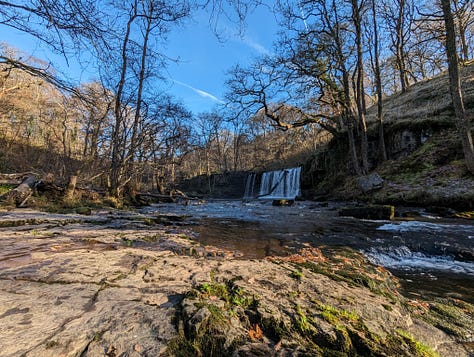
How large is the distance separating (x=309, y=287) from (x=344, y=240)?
3451 mm

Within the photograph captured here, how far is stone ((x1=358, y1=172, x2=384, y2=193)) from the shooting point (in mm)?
11954

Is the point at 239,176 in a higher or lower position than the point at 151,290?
higher

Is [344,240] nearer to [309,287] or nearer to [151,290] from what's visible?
[309,287]

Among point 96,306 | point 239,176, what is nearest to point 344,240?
point 96,306

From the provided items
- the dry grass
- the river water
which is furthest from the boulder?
the dry grass

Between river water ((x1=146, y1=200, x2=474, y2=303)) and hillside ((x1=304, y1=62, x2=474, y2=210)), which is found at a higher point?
hillside ((x1=304, y1=62, x2=474, y2=210))

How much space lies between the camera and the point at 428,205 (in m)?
8.98

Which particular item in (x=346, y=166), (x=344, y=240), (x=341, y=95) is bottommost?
(x=344, y=240)

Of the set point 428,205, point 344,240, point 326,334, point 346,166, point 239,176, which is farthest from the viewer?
point 239,176

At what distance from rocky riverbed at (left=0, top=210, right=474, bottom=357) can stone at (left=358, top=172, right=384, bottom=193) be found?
10292mm

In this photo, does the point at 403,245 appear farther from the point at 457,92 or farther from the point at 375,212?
the point at 457,92

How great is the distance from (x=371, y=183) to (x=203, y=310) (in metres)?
12.9

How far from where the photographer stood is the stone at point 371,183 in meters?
12.0

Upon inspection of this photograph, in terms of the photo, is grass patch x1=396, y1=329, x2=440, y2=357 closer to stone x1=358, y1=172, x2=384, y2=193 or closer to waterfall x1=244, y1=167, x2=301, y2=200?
stone x1=358, y1=172, x2=384, y2=193
